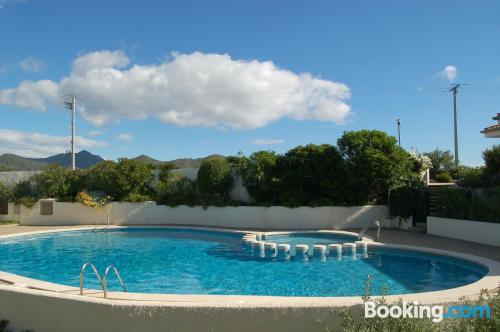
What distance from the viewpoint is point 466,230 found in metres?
14.4

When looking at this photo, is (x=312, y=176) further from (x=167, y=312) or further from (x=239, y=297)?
(x=167, y=312)

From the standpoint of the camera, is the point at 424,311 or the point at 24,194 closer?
the point at 424,311

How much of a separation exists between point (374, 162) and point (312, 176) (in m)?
3.16

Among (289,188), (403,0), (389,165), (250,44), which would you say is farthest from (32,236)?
(403,0)

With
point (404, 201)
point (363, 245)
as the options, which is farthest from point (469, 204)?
point (363, 245)

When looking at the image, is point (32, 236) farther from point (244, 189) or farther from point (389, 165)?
point (389, 165)

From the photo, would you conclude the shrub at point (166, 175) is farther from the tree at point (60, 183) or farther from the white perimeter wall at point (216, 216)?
the tree at point (60, 183)

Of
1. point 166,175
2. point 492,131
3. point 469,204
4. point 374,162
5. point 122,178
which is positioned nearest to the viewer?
point 469,204

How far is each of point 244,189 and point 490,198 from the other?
38.8ft

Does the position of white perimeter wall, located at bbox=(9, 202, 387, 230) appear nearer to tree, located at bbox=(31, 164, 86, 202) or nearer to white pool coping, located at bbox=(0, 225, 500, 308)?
tree, located at bbox=(31, 164, 86, 202)

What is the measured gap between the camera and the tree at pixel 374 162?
18.0m

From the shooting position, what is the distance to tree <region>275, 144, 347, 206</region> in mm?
19562

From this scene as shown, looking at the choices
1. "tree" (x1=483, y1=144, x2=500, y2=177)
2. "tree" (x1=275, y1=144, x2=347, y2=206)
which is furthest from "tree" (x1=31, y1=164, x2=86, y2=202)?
"tree" (x1=483, y1=144, x2=500, y2=177)

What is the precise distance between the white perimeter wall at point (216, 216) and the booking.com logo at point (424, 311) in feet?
44.1
